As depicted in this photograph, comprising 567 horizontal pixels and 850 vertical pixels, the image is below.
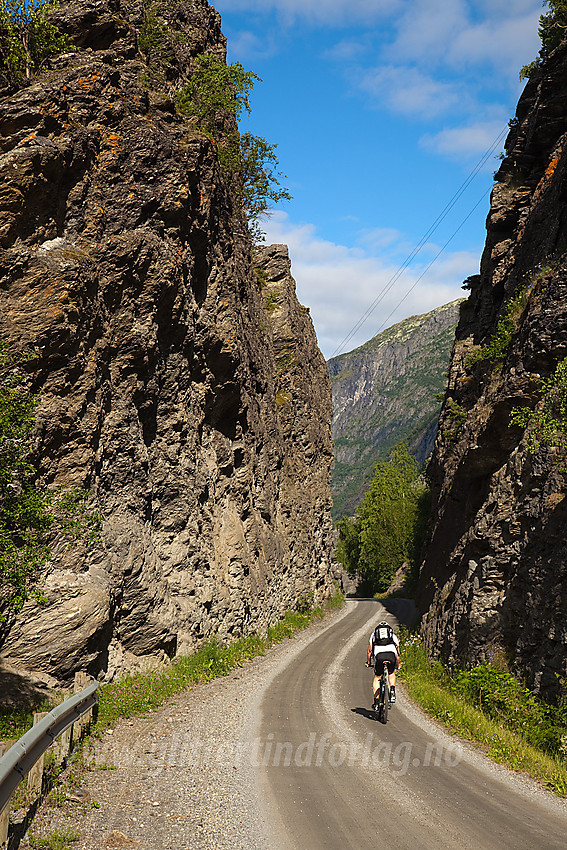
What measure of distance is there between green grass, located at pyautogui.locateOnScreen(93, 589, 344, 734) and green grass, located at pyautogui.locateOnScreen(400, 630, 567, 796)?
222 inches

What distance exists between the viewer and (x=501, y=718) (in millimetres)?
11758

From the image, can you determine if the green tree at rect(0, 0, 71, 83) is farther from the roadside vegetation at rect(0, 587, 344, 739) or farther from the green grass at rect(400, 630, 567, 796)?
the green grass at rect(400, 630, 567, 796)

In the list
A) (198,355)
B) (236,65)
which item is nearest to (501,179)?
(236,65)

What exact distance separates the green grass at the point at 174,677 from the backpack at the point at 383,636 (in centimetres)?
503

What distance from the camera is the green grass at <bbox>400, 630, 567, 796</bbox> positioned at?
30.7 ft

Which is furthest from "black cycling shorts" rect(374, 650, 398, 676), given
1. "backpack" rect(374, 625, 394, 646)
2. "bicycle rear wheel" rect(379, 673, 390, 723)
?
"backpack" rect(374, 625, 394, 646)

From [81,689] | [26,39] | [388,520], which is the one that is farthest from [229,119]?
[388,520]

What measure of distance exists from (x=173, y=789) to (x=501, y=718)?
7578mm

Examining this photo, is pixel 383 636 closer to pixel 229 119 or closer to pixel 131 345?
pixel 131 345

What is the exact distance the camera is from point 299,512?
3262cm

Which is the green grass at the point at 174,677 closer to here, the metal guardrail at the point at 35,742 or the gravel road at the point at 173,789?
the gravel road at the point at 173,789

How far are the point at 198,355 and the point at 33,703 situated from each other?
12.3 meters

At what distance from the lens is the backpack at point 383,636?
42.1 feet

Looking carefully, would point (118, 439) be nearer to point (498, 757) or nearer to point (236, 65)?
point (498, 757)
